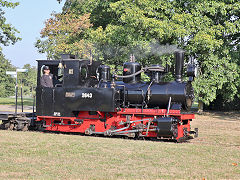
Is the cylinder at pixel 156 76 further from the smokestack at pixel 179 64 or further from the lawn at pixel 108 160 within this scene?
the lawn at pixel 108 160

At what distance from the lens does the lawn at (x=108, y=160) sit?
6.57 meters

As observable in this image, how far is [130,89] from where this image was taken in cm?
1223

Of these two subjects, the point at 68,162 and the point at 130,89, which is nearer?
the point at 68,162

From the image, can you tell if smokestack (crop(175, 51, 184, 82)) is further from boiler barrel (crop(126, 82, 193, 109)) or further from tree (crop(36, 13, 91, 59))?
tree (crop(36, 13, 91, 59))

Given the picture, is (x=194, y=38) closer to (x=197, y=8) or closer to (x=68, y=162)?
(x=197, y=8)

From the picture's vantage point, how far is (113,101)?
1162 cm

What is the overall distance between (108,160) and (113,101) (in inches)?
156

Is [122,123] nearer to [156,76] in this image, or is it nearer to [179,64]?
[156,76]

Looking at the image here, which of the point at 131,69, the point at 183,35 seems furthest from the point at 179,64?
the point at 183,35

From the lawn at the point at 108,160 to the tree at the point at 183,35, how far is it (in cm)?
1231

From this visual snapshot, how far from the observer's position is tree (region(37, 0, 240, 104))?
72.0 feet

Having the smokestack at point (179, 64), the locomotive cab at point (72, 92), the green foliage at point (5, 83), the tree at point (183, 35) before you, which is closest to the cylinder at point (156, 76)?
the smokestack at point (179, 64)

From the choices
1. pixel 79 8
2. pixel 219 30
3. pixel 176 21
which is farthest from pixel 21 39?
pixel 219 30

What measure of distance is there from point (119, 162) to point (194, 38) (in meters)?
16.1
